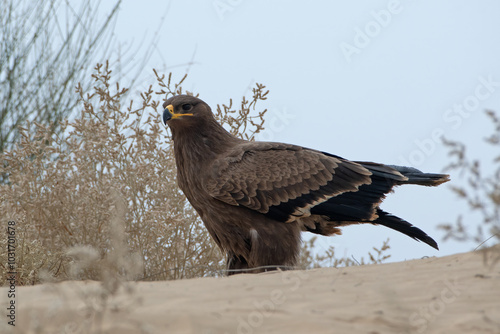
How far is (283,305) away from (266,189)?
2097 millimetres

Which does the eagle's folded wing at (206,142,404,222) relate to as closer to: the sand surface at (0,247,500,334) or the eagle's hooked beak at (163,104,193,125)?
the eagle's hooked beak at (163,104,193,125)

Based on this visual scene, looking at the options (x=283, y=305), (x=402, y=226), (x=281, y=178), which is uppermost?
(x=281, y=178)

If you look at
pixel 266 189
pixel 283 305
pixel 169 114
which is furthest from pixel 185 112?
pixel 283 305

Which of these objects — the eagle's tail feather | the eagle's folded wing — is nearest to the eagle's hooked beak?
the eagle's folded wing

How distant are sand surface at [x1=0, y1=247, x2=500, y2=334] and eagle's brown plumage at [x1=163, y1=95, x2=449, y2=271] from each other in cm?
122

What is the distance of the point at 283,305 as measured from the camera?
293cm

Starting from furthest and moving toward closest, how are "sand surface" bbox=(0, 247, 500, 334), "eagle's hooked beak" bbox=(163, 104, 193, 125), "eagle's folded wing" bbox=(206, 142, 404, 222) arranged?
"eagle's hooked beak" bbox=(163, 104, 193, 125)
"eagle's folded wing" bbox=(206, 142, 404, 222)
"sand surface" bbox=(0, 247, 500, 334)

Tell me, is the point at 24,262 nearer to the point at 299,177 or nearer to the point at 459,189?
the point at 299,177

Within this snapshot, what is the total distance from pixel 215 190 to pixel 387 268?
1.53 m

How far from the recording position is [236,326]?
257 centimetres

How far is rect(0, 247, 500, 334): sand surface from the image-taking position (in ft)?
8.50

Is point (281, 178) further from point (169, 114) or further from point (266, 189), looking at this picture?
point (169, 114)

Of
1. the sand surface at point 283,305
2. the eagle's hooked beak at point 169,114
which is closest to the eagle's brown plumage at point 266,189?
the eagle's hooked beak at point 169,114

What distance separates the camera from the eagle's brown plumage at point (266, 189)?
490 cm
